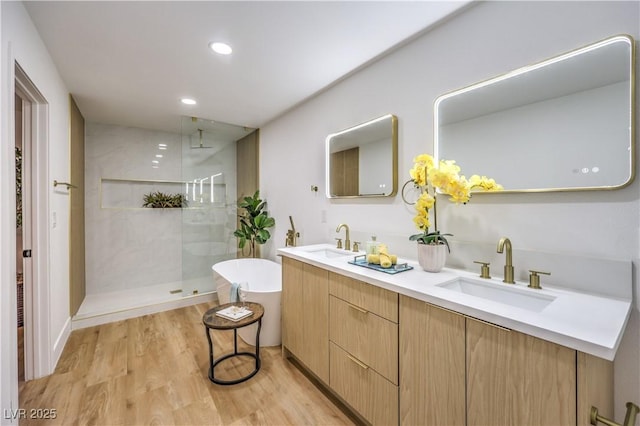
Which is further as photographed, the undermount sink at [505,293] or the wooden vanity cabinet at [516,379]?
the undermount sink at [505,293]

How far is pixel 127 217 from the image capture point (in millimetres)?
4004

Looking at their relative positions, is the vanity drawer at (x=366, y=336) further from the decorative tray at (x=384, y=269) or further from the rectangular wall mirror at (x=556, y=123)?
the rectangular wall mirror at (x=556, y=123)

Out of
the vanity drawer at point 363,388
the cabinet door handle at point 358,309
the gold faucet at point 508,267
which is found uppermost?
the gold faucet at point 508,267

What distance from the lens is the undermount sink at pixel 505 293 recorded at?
1.17 meters

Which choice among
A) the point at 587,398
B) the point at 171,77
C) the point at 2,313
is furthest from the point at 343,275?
the point at 171,77

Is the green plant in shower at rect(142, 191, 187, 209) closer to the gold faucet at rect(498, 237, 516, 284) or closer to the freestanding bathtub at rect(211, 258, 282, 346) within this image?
the freestanding bathtub at rect(211, 258, 282, 346)

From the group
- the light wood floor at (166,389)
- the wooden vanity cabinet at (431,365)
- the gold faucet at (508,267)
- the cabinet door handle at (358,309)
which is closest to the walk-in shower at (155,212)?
the light wood floor at (166,389)

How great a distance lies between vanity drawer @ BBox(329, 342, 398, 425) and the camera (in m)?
1.36

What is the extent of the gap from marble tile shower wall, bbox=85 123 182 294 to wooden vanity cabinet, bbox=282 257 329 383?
2917 mm

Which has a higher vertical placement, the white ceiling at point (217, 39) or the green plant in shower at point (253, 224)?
the white ceiling at point (217, 39)

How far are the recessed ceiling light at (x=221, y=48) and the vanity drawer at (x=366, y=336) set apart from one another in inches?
73.1

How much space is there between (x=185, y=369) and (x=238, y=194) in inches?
95.4

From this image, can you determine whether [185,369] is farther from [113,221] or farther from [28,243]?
[113,221]

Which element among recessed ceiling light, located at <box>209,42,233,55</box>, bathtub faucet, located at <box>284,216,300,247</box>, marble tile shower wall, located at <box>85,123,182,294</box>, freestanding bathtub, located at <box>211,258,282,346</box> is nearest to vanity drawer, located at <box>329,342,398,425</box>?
freestanding bathtub, located at <box>211,258,282,346</box>
